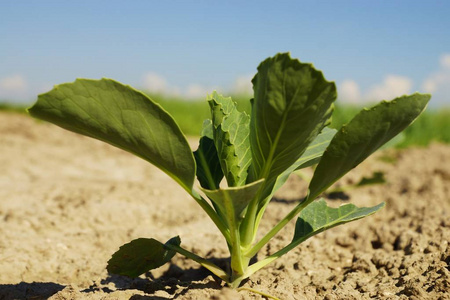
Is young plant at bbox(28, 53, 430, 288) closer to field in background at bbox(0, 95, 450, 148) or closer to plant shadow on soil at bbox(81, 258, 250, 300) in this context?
plant shadow on soil at bbox(81, 258, 250, 300)

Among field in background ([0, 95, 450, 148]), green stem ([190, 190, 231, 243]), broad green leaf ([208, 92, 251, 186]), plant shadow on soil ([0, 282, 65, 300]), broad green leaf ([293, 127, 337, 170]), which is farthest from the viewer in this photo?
field in background ([0, 95, 450, 148])

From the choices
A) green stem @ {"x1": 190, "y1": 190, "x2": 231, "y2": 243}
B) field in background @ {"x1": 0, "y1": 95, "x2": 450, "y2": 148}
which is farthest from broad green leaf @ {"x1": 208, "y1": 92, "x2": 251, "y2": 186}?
field in background @ {"x1": 0, "y1": 95, "x2": 450, "y2": 148}

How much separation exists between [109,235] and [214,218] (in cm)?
126

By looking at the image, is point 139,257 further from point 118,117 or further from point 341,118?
point 341,118

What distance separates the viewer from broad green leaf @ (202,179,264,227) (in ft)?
3.98

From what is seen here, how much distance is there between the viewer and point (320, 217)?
1.63 meters

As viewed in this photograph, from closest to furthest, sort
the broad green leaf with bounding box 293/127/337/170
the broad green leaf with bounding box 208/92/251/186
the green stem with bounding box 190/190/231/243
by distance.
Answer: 1. the broad green leaf with bounding box 208/92/251/186
2. the green stem with bounding box 190/190/231/243
3. the broad green leaf with bounding box 293/127/337/170

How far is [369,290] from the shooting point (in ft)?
5.49

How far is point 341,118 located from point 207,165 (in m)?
6.30

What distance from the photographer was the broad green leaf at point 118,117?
3.94 ft

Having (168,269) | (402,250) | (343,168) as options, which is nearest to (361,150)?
(343,168)

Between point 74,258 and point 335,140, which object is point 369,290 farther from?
point 74,258

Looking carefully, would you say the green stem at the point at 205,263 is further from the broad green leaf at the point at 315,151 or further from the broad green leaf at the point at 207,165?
the broad green leaf at the point at 315,151

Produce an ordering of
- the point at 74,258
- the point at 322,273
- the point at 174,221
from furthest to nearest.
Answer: the point at 174,221 → the point at 74,258 → the point at 322,273
